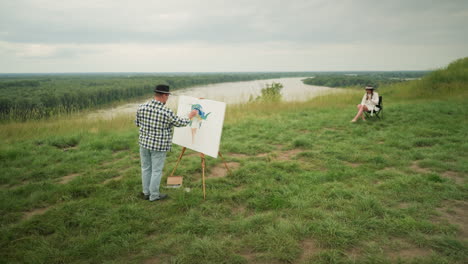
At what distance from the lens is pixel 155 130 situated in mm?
3281

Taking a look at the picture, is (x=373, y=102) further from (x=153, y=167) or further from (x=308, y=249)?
(x=153, y=167)

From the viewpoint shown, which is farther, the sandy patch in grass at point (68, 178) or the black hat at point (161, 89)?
the sandy patch in grass at point (68, 178)

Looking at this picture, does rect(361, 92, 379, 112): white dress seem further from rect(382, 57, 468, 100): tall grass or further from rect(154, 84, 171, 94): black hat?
rect(154, 84, 171, 94): black hat

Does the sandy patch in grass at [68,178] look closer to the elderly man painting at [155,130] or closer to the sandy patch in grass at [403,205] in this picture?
the elderly man painting at [155,130]

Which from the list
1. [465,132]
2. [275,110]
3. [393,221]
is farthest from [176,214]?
[275,110]

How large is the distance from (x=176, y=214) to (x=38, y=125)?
801 centimetres

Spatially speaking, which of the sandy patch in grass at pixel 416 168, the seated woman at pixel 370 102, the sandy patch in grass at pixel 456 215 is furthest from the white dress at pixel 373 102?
the sandy patch in grass at pixel 456 215

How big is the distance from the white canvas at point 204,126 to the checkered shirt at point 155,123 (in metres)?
0.69

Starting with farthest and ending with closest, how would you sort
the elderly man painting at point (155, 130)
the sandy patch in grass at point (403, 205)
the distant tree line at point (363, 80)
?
the distant tree line at point (363, 80) → the elderly man painting at point (155, 130) → the sandy patch in grass at point (403, 205)

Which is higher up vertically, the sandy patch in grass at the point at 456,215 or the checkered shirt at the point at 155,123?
the checkered shirt at the point at 155,123

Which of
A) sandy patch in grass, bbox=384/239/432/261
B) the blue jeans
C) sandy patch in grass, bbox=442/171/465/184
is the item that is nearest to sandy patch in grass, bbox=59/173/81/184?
the blue jeans

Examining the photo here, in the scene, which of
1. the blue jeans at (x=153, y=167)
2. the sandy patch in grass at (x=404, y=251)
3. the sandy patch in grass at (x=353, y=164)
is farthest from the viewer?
the sandy patch in grass at (x=353, y=164)

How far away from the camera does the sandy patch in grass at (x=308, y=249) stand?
2.35 m

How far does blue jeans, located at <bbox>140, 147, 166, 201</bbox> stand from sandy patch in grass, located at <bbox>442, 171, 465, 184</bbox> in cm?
465
